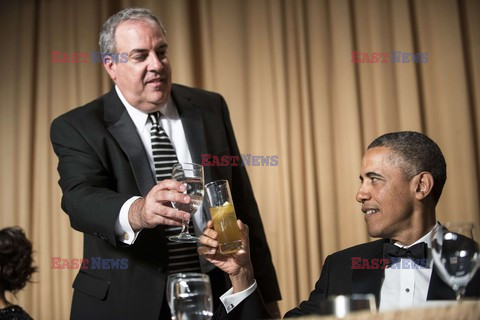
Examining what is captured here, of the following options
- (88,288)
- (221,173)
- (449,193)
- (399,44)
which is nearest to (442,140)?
(449,193)

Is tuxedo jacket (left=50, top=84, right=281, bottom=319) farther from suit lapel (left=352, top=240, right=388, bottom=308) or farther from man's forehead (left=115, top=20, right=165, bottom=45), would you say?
suit lapel (left=352, top=240, right=388, bottom=308)

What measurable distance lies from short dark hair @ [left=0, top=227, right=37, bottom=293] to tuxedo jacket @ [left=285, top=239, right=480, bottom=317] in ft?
4.26

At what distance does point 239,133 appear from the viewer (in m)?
3.82

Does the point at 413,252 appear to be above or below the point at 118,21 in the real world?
→ below

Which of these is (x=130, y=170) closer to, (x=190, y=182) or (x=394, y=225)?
(x=190, y=182)

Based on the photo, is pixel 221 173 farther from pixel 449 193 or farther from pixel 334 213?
pixel 449 193

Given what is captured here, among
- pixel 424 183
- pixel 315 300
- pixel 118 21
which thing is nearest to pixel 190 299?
pixel 315 300

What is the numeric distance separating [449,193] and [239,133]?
3.77ft

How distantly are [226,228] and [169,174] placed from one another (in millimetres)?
585

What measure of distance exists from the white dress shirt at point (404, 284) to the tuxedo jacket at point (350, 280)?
4 cm

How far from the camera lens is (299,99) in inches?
150

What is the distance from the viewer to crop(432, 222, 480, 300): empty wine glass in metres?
1.37

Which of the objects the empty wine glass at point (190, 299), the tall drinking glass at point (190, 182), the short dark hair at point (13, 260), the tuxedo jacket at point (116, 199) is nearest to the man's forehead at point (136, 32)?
the tuxedo jacket at point (116, 199)

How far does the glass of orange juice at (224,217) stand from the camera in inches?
73.2
